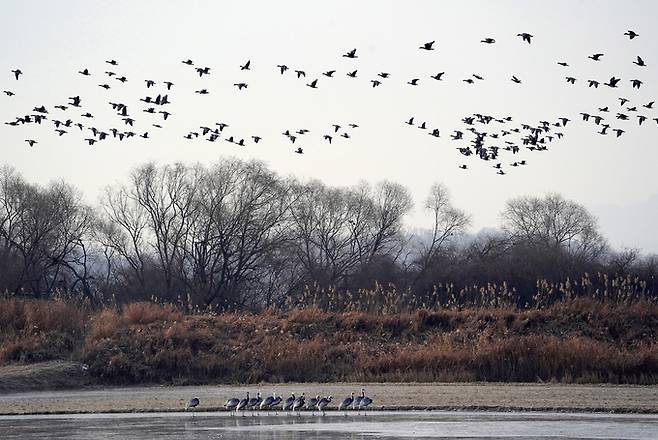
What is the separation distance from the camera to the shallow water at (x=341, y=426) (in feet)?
80.4

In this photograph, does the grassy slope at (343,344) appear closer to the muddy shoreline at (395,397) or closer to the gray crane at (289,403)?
the muddy shoreline at (395,397)

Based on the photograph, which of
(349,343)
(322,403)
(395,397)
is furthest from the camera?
(349,343)

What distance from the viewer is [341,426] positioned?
87.6 feet

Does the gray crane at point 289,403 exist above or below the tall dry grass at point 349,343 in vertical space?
below

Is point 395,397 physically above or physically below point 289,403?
below

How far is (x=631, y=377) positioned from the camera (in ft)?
121

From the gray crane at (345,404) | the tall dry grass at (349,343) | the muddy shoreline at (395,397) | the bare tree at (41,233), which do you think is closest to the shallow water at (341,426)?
the gray crane at (345,404)

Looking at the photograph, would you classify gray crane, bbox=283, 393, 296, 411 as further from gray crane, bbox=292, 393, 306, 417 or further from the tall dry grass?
the tall dry grass

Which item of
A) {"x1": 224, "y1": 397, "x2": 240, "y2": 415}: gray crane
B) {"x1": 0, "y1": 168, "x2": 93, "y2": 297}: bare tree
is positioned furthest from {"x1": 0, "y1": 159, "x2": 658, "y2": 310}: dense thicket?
{"x1": 224, "y1": 397, "x2": 240, "y2": 415}: gray crane

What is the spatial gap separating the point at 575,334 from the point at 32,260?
45.5 meters

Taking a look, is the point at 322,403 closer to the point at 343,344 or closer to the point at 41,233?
the point at 343,344

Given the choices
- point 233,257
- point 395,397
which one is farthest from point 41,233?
point 395,397

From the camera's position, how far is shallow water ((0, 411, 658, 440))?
80.4 feet

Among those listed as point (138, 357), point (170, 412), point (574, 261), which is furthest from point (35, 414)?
point (574, 261)
